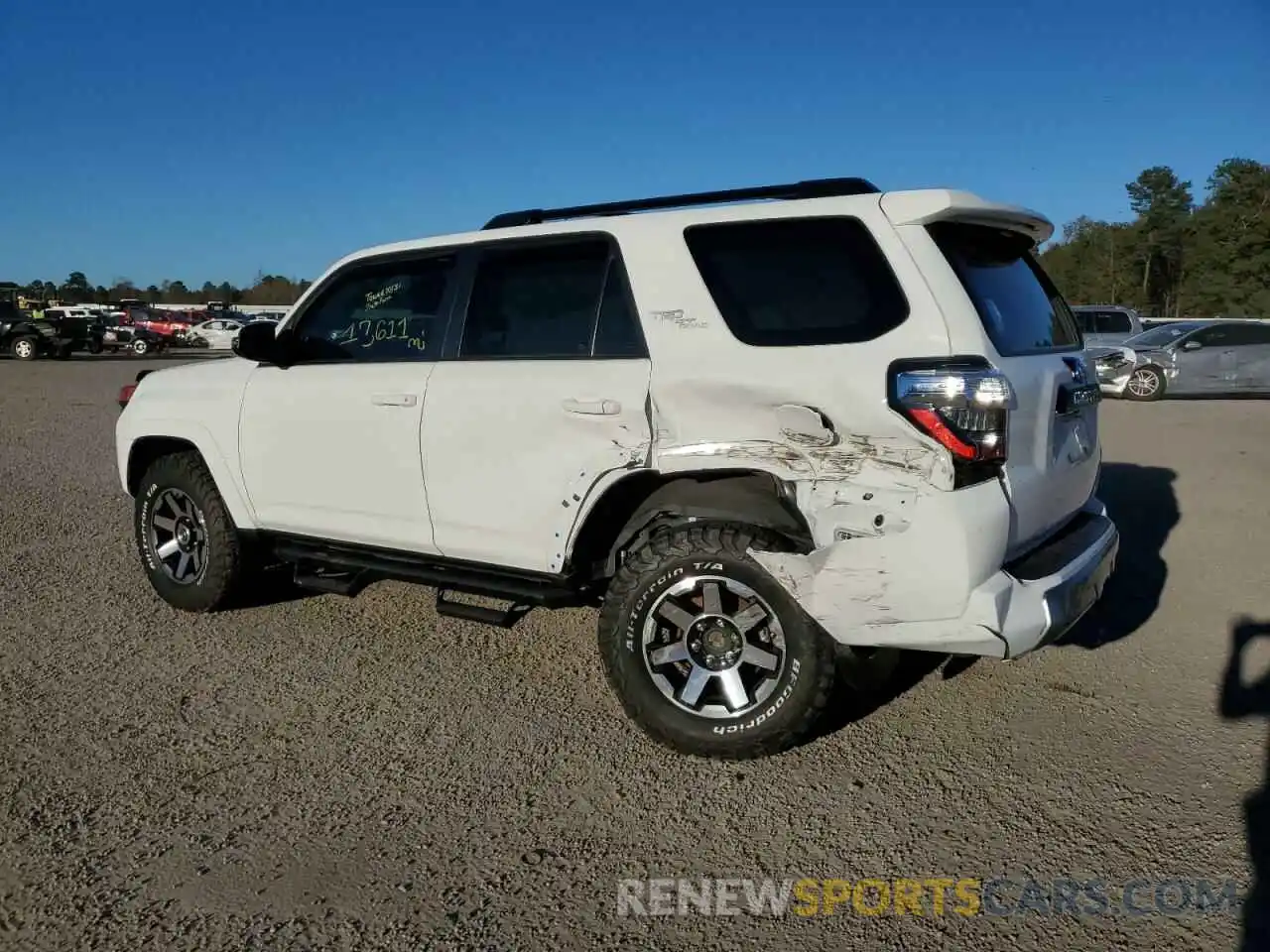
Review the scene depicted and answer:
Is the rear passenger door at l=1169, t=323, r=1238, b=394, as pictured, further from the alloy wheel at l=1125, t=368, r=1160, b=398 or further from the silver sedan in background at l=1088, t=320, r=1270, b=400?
the alloy wheel at l=1125, t=368, r=1160, b=398

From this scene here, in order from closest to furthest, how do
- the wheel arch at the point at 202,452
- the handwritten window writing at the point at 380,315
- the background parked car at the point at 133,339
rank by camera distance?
the handwritten window writing at the point at 380,315 < the wheel arch at the point at 202,452 < the background parked car at the point at 133,339

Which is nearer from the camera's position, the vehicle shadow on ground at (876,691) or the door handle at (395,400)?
the vehicle shadow on ground at (876,691)

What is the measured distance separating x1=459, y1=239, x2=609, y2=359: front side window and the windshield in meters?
17.0

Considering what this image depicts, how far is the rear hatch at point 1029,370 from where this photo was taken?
3213 mm

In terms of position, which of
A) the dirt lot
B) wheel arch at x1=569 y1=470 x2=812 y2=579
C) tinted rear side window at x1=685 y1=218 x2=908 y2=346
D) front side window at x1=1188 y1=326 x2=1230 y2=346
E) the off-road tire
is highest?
tinted rear side window at x1=685 y1=218 x2=908 y2=346

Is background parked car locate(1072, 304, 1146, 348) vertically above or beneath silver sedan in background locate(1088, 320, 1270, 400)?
above

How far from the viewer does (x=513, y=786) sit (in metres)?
3.34

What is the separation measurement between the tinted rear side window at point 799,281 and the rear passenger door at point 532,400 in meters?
0.38

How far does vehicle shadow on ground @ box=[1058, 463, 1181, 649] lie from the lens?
491 centimetres

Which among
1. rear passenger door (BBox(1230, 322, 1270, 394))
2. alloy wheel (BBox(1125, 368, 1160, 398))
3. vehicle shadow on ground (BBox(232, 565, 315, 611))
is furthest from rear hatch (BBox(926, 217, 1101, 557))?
rear passenger door (BBox(1230, 322, 1270, 394))

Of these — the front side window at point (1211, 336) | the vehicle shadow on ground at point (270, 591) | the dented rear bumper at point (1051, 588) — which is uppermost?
the front side window at point (1211, 336)

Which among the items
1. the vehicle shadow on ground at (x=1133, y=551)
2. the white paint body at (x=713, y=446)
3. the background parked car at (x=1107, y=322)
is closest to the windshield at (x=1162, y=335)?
the background parked car at (x=1107, y=322)

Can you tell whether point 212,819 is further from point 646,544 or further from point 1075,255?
point 1075,255

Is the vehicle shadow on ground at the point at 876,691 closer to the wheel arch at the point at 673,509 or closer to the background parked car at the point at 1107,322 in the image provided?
the wheel arch at the point at 673,509
